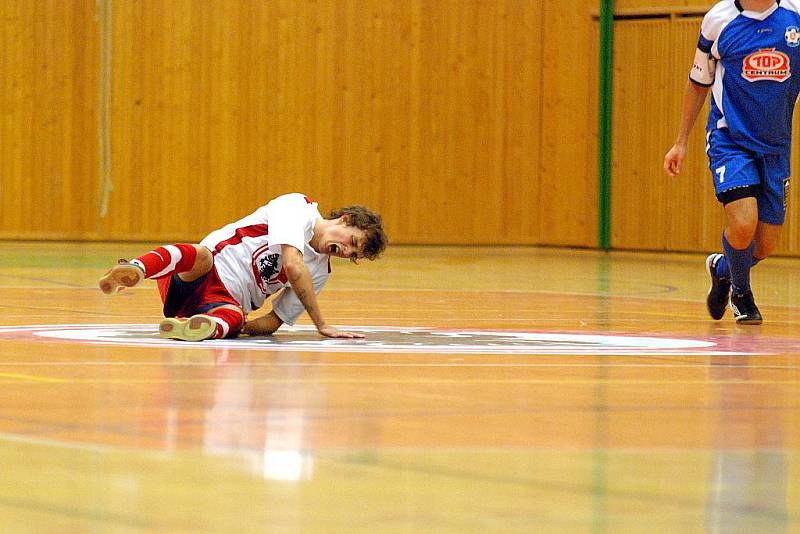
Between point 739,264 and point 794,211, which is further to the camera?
point 794,211

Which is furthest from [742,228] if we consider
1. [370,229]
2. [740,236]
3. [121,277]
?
[121,277]

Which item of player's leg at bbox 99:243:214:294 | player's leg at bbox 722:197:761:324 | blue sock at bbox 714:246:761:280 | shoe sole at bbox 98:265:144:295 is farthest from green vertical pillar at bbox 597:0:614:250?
shoe sole at bbox 98:265:144:295

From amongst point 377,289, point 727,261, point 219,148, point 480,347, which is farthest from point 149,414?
point 219,148

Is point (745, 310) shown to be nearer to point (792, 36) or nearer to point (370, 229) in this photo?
point (792, 36)

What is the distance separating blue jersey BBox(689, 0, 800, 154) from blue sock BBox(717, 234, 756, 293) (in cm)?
46

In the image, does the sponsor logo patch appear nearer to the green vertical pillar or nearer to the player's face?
the player's face

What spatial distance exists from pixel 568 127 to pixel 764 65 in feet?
28.8

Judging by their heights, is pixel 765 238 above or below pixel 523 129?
below

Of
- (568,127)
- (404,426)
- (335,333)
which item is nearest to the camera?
(404,426)

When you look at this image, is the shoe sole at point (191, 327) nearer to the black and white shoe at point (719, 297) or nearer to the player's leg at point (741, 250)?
the player's leg at point (741, 250)

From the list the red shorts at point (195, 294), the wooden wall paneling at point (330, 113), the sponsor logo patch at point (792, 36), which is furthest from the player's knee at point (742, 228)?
the wooden wall paneling at point (330, 113)

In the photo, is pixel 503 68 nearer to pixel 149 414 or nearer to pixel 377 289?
pixel 377 289

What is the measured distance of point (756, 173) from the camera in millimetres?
7062

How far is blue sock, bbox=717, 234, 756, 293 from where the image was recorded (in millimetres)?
7078
